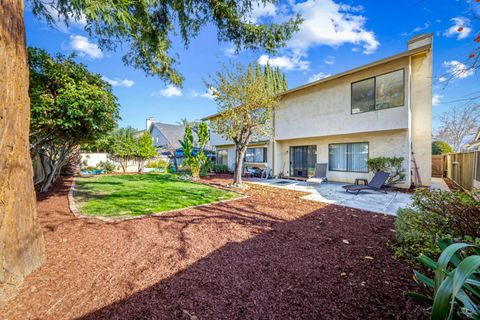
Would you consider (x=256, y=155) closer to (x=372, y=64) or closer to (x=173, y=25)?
(x=372, y=64)

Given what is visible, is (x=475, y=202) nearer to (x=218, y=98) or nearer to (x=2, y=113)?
(x=2, y=113)

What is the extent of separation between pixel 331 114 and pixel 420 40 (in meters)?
5.43

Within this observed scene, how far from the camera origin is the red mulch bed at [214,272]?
2.24 metres

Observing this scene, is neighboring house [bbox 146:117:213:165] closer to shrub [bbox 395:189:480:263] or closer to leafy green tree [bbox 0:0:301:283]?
leafy green tree [bbox 0:0:301:283]

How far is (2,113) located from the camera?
8.41ft

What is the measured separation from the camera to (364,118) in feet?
35.6

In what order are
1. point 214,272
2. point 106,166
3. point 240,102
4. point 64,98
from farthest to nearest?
point 106,166 → point 240,102 → point 64,98 → point 214,272

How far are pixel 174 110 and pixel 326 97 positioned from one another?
30.1 meters

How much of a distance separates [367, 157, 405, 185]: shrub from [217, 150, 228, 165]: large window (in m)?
14.1

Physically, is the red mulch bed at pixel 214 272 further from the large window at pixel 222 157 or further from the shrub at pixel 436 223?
the large window at pixel 222 157

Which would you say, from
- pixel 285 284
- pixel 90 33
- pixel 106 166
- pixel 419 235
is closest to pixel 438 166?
pixel 419 235

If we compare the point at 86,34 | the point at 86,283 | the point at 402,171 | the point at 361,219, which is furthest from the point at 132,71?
the point at 402,171

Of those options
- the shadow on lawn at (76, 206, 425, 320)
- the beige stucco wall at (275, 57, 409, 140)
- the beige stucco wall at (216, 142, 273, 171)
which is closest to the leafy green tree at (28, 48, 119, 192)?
the shadow on lawn at (76, 206, 425, 320)

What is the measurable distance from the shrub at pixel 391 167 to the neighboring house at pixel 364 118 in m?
0.27
